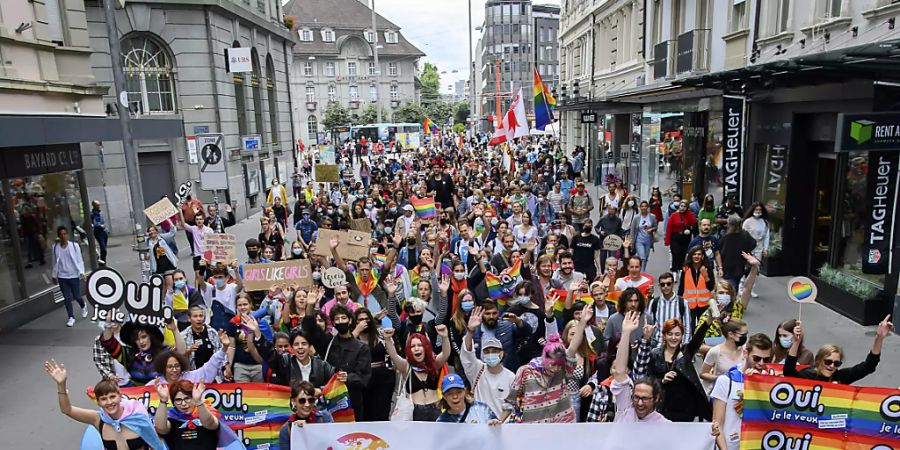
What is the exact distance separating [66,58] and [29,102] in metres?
1.88

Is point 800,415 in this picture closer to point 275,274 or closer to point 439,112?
point 275,274

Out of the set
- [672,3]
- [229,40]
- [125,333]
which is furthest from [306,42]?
[125,333]

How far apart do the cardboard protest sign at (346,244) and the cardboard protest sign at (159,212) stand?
364 centimetres

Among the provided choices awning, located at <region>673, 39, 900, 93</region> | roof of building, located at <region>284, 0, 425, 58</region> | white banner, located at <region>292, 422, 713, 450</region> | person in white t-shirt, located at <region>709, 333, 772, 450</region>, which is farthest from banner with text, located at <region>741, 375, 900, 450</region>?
roof of building, located at <region>284, 0, 425, 58</region>

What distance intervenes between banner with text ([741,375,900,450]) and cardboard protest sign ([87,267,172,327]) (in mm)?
5334

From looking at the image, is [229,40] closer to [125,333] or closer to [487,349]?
[125,333]

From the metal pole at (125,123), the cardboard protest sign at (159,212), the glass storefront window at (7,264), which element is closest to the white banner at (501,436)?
the metal pole at (125,123)

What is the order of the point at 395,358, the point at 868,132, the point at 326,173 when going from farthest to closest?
the point at 326,173, the point at 868,132, the point at 395,358

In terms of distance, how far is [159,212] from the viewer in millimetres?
11727

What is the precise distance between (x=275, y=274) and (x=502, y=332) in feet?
12.0

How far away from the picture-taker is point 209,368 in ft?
19.8

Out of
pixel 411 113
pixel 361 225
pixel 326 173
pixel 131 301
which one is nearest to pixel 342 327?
pixel 131 301

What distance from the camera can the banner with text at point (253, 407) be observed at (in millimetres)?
5395

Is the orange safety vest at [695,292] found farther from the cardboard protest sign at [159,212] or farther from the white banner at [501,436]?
the cardboard protest sign at [159,212]
